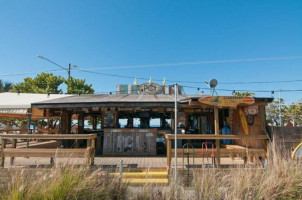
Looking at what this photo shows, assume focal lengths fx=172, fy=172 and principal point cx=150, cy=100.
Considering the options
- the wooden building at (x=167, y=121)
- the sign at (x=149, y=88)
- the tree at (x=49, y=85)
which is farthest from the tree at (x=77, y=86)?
the sign at (x=149, y=88)

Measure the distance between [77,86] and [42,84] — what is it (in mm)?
4391

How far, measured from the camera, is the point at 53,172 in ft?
10.0

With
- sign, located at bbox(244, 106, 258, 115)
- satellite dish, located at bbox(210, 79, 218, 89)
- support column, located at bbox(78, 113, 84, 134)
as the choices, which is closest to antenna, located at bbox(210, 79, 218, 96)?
satellite dish, located at bbox(210, 79, 218, 89)

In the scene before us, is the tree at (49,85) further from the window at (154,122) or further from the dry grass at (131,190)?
the dry grass at (131,190)

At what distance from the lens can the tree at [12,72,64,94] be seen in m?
21.2

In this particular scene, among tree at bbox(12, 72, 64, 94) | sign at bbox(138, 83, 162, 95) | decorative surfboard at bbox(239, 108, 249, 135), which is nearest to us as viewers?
decorative surfboard at bbox(239, 108, 249, 135)

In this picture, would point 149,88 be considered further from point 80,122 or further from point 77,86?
point 77,86

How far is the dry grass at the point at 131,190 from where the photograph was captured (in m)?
2.73

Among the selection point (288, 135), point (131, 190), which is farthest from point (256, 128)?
point (131, 190)

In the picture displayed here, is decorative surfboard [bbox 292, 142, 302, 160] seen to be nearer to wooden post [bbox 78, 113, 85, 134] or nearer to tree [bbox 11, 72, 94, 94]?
wooden post [bbox 78, 113, 85, 134]

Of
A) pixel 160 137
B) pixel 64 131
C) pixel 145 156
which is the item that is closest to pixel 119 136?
pixel 145 156

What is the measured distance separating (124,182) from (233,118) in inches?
254

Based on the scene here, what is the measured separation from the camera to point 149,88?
40.8 feet

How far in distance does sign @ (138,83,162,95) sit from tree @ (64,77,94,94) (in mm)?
12386
